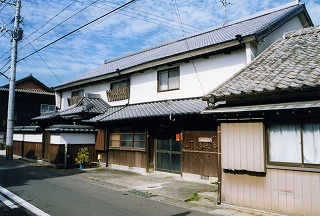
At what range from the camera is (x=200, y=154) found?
12.1 meters

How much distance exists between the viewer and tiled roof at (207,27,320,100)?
732 centimetres

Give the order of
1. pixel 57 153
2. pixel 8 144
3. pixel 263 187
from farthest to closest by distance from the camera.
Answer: pixel 8 144 → pixel 57 153 → pixel 263 187

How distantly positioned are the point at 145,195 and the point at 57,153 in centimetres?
903

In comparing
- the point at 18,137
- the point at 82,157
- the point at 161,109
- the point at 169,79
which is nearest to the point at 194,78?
the point at 169,79

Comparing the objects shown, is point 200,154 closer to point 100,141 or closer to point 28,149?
point 100,141

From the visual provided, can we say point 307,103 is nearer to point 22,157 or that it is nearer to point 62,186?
point 62,186

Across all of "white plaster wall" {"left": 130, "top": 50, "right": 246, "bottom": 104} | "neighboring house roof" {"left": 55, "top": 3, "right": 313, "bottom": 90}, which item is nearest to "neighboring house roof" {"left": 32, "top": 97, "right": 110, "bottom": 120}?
"neighboring house roof" {"left": 55, "top": 3, "right": 313, "bottom": 90}

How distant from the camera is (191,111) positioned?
464 inches

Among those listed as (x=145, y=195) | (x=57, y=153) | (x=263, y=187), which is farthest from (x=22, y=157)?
(x=263, y=187)

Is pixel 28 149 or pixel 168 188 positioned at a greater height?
pixel 28 149

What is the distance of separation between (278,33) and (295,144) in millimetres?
8815

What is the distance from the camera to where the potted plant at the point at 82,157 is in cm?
1659

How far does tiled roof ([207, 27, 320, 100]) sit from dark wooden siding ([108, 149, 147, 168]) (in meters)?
7.75

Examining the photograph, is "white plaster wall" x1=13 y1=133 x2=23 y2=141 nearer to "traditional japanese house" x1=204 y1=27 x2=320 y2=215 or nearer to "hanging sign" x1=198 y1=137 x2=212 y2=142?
"hanging sign" x1=198 y1=137 x2=212 y2=142
